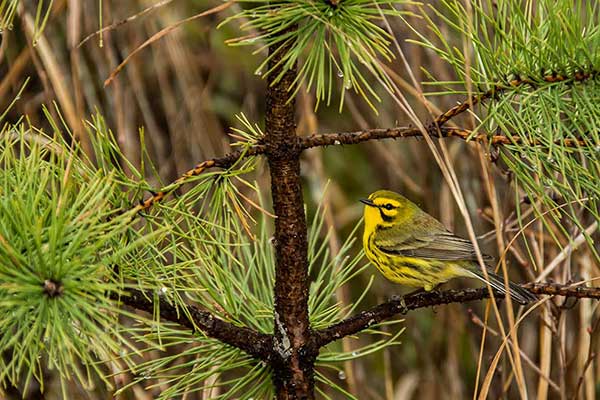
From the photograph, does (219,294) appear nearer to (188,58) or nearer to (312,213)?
(188,58)

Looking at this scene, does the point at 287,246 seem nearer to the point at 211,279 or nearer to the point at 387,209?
the point at 211,279

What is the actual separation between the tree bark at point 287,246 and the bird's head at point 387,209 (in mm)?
1022

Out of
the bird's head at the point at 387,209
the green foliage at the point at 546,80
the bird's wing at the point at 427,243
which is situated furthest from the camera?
the bird's head at the point at 387,209

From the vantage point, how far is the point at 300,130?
244 centimetres

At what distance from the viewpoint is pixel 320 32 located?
1102mm

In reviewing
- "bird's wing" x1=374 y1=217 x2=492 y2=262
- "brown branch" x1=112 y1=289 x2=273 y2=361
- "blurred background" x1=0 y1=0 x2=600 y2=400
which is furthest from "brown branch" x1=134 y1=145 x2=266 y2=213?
"bird's wing" x1=374 y1=217 x2=492 y2=262

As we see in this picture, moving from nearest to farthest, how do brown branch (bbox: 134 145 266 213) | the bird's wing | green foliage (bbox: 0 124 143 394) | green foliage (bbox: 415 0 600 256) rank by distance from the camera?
green foliage (bbox: 0 124 143 394)
green foliage (bbox: 415 0 600 256)
brown branch (bbox: 134 145 266 213)
the bird's wing

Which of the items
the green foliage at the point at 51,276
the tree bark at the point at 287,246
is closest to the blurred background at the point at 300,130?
the tree bark at the point at 287,246

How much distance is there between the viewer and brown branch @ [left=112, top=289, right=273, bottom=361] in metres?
1.14

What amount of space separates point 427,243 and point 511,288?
0.85m

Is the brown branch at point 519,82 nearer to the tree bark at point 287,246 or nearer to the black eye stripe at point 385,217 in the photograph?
the tree bark at point 287,246

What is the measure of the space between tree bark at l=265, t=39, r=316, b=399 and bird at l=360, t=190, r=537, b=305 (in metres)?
0.82

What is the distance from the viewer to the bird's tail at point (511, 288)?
1422mm

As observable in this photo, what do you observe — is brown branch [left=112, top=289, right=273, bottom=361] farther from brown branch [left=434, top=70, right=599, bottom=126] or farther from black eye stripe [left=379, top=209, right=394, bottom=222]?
black eye stripe [left=379, top=209, right=394, bottom=222]
